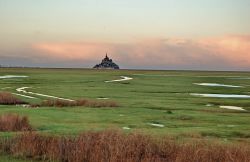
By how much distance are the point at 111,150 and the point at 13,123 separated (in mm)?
11169

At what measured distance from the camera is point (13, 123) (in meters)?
28.5

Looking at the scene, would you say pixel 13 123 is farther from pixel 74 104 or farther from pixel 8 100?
pixel 8 100

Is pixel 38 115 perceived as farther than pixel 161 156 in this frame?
Yes

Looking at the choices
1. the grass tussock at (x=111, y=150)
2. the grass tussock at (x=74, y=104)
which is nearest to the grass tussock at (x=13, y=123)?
the grass tussock at (x=111, y=150)

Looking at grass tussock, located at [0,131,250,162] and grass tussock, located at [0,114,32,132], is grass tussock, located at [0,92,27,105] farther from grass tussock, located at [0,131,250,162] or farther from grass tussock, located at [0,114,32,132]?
grass tussock, located at [0,131,250,162]

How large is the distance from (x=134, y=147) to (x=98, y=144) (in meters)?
1.57

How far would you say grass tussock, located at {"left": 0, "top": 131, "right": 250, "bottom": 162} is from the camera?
18891mm

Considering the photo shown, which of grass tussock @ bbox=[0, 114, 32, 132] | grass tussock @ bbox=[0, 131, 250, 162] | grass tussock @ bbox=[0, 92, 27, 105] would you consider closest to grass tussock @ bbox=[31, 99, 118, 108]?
grass tussock @ bbox=[0, 92, 27, 105]

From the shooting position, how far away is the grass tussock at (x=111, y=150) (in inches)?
744

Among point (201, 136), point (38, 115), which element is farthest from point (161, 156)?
point (38, 115)

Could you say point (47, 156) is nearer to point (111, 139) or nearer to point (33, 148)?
point (33, 148)

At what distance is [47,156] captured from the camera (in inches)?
786

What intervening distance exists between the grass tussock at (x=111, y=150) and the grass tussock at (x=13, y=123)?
584cm

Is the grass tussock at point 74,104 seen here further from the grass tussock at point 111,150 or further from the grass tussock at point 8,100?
the grass tussock at point 111,150
